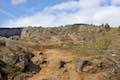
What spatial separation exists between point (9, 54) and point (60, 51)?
5.88m

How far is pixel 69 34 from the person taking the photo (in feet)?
137

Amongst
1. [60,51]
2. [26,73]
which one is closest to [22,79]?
[26,73]

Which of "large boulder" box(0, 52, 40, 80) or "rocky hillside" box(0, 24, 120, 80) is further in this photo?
"rocky hillside" box(0, 24, 120, 80)

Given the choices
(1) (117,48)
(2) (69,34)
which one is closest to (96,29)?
(2) (69,34)

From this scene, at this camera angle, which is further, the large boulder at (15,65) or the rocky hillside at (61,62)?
the rocky hillside at (61,62)

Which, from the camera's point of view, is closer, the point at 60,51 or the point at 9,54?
the point at 9,54

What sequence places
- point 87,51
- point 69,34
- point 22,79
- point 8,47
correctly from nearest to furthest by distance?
point 22,79
point 8,47
point 87,51
point 69,34

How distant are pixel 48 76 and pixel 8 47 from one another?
15.3ft

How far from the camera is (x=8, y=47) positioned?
27.0 m

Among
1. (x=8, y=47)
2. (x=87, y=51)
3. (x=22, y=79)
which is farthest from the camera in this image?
(x=87, y=51)

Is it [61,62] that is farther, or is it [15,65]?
[61,62]

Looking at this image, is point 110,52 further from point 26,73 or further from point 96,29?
point 96,29

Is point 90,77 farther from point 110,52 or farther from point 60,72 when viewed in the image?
point 110,52

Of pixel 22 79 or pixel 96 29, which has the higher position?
pixel 96 29
